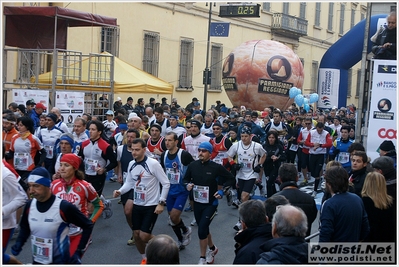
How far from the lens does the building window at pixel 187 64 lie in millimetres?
28641

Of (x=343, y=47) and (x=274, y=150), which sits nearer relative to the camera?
(x=274, y=150)

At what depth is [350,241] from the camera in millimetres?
5125

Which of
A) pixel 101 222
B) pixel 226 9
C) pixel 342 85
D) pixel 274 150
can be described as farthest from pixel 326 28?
pixel 101 222

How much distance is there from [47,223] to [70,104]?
10.3 m

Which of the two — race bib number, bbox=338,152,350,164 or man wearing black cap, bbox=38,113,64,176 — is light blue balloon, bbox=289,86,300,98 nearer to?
race bib number, bbox=338,152,350,164

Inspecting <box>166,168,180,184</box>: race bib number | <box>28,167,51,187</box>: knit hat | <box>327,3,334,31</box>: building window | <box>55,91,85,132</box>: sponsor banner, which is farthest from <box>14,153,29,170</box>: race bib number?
<box>327,3,334,31</box>: building window

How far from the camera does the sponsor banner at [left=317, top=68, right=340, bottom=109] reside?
83.6 feet

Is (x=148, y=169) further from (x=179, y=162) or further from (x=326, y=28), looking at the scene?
(x=326, y=28)

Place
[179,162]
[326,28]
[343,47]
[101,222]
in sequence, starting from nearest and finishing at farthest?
[179,162]
[101,222]
[343,47]
[326,28]

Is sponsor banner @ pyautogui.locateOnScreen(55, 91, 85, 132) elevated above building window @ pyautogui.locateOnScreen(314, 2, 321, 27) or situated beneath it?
situated beneath

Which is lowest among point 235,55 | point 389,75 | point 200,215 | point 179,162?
point 200,215

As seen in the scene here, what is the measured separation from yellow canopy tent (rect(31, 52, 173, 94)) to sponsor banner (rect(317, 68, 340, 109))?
31.7ft

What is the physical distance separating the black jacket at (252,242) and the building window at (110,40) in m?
20.1

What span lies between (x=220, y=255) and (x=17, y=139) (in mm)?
3652
